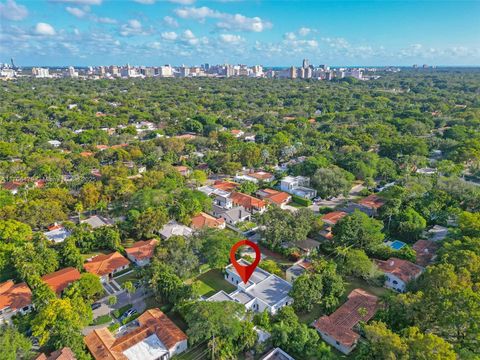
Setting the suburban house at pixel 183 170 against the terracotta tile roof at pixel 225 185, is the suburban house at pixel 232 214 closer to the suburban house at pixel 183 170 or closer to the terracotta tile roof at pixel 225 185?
the terracotta tile roof at pixel 225 185

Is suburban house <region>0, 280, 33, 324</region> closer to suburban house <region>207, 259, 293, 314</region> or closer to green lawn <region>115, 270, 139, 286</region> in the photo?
green lawn <region>115, 270, 139, 286</region>

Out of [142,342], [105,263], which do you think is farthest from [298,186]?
[142,342]

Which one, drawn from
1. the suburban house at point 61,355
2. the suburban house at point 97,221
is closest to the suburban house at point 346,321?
the suburban house at point 61,355

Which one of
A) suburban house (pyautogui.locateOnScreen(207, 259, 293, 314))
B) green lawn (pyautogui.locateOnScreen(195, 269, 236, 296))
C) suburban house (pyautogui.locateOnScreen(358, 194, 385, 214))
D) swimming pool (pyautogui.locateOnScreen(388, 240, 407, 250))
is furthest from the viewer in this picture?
suburban house (pyautogui.locateOnScreen(358, 194, 385, 214))

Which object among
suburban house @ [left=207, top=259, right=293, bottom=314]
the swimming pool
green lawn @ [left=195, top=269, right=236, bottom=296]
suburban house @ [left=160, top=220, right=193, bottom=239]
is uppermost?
suburban house @ [left=160, top=220, right=193, bottom=239]

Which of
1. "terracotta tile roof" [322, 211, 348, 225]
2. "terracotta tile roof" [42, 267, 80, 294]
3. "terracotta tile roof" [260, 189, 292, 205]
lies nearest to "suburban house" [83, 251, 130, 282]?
"terracotta tile roof" [42, 267, 80, 294]

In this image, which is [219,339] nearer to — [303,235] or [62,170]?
[303,235]

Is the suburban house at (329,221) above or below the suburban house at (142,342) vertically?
above

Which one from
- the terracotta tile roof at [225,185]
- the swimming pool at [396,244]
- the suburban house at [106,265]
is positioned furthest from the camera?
the terracotta tile roof at [225,185]
